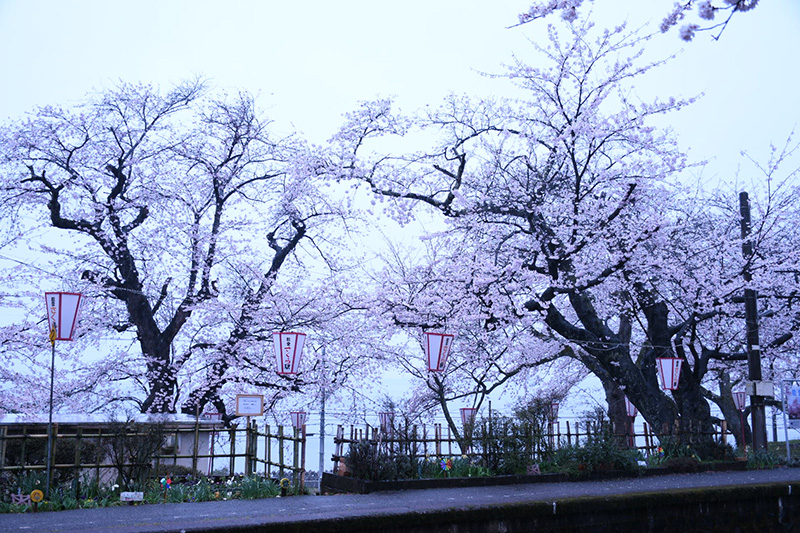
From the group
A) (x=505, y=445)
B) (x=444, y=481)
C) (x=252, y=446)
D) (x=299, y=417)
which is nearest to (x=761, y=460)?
(x=505, y=445)

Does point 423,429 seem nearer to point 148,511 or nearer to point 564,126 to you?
point 148,511

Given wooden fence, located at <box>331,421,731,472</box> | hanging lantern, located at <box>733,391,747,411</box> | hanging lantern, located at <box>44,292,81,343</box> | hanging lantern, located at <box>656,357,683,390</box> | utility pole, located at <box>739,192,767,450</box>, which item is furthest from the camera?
hanging lantern, located at <box>733,391,747,411</box>

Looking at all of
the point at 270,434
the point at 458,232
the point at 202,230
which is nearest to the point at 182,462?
the point at 270,434

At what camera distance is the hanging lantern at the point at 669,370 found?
1437 cm

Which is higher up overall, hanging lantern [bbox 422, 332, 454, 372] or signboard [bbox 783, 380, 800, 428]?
hanging lantern [bbox 422, 332, 454, 372]

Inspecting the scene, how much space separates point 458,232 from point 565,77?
168 inches

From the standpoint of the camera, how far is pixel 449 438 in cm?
1166

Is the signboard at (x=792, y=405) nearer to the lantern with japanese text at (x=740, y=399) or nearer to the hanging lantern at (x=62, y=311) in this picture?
the lantern with japanese text at (x=740, y=399)

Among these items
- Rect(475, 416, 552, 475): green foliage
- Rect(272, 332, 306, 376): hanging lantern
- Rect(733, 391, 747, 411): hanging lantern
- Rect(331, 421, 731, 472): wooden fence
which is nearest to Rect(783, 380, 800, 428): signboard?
Rect(331, 421, 731, 472): wooden fence

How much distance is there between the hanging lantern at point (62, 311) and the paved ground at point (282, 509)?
3063 millimetres

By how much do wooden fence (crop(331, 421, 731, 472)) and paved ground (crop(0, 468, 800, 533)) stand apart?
95 centimetres

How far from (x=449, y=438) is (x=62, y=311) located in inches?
255

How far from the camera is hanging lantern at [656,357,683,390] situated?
1437cm

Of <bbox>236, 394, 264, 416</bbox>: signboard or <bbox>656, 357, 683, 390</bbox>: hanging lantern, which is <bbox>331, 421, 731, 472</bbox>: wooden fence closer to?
<bbox>236, 394, 264, 416</bbox>: signboard
